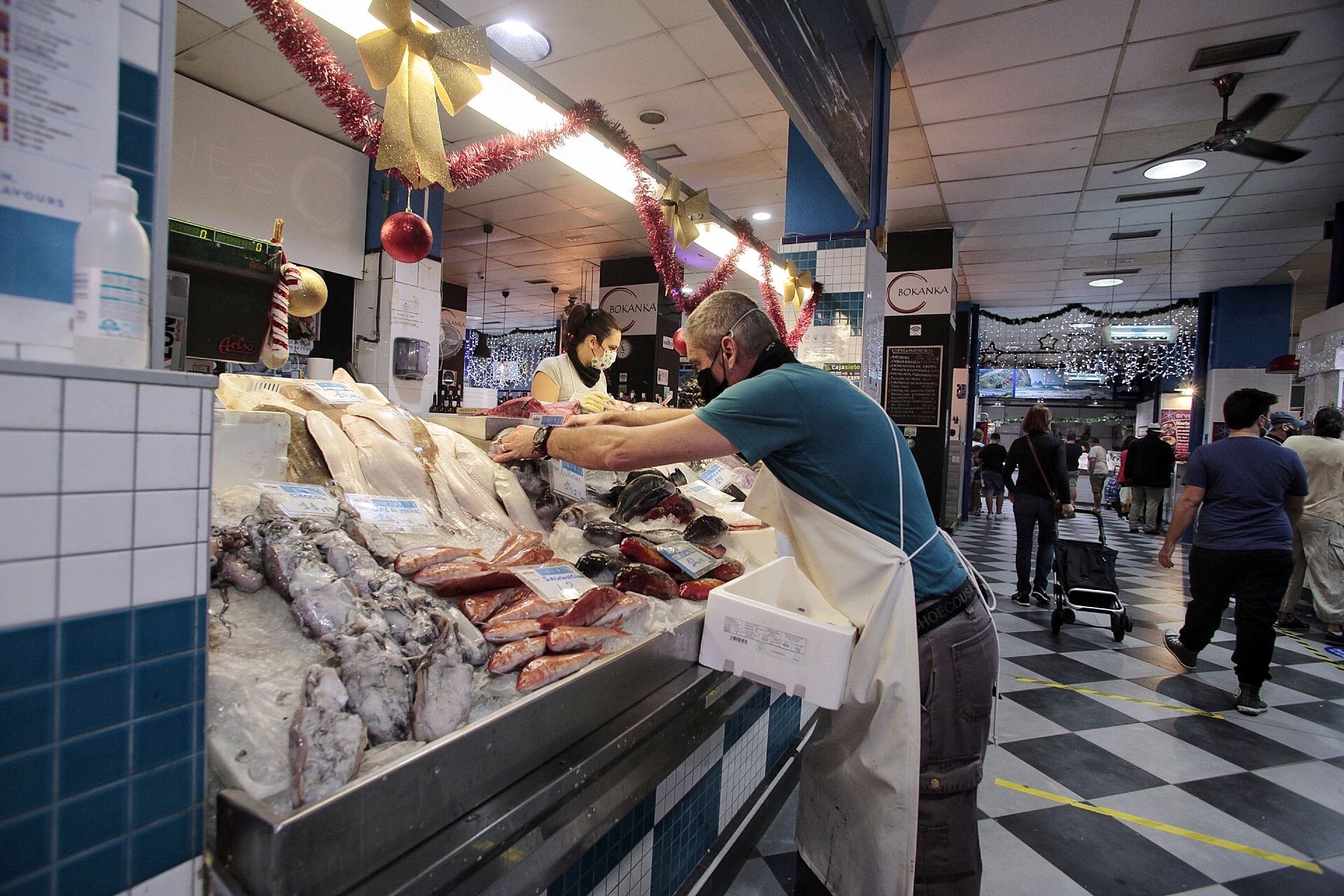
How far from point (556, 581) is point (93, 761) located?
35.1 inches

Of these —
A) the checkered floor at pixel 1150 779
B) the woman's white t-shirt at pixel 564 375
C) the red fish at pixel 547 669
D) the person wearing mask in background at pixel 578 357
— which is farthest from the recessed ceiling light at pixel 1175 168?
the red fish at pixel 547 669

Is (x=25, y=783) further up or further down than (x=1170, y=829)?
further up

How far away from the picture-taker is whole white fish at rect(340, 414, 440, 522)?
1.77 meters

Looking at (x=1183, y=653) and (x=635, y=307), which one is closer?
(x=1183, y=653)

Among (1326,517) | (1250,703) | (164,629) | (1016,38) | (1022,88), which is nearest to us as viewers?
(164,629)

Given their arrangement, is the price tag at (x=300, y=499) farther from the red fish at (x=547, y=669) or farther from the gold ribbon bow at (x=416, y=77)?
Result: the gold ribbon bow at (x=416, y=77)

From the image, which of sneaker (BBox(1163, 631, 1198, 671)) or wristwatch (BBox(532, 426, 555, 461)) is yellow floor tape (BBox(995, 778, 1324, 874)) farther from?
wristwatch (BBox(532, 426, 555, 461))

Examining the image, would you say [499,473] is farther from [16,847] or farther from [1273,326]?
[1273,326]

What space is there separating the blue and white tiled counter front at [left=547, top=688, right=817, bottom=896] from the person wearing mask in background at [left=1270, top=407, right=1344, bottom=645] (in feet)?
17.4

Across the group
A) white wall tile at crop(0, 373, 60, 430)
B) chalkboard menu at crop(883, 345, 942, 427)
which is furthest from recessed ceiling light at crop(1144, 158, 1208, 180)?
white wall tile at crop(0, 373, 60, 430)

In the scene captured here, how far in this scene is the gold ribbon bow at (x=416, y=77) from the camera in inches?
97.3

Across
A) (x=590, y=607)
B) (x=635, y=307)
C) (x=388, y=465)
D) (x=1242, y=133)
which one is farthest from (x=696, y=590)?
(x=635, y=307)

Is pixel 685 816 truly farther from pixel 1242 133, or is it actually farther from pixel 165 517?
pixel 1242 133

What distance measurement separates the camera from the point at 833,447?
169cm
